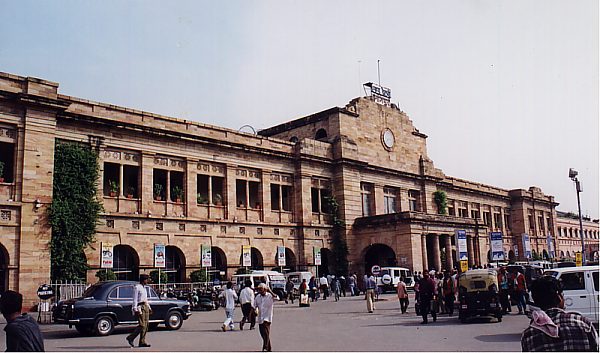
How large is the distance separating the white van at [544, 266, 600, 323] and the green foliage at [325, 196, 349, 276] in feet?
88.7

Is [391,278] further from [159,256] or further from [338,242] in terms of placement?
[159,256]

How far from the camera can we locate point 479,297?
1919cm

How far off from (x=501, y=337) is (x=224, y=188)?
24160 millimetres

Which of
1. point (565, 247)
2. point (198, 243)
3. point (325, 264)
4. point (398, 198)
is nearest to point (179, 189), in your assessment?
point (198, 243)

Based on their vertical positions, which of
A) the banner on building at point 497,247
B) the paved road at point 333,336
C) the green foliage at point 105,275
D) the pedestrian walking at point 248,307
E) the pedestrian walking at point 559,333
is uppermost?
the banner on building at point 497,247

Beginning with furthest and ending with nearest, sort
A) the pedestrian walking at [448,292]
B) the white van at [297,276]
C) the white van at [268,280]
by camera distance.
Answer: the white van at [297,276] → the white van at [268,280] → the pedestrian walking at [448,292]

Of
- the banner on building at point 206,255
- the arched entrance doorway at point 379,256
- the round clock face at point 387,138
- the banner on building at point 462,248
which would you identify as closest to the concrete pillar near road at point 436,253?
the arched entrance doorway at point 379,256

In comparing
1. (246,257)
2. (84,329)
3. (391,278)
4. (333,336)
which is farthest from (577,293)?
(391,278)

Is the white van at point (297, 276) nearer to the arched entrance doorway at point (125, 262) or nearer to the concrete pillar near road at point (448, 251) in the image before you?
the arched entrance doorway at point (125, 262)

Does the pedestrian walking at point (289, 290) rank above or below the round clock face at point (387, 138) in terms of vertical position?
below

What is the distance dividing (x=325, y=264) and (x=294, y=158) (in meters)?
8.29

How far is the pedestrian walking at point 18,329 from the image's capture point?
5.80 meters

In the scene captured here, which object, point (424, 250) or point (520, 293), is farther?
point (424, 250)

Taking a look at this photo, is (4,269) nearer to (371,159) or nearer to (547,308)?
(547,308)
